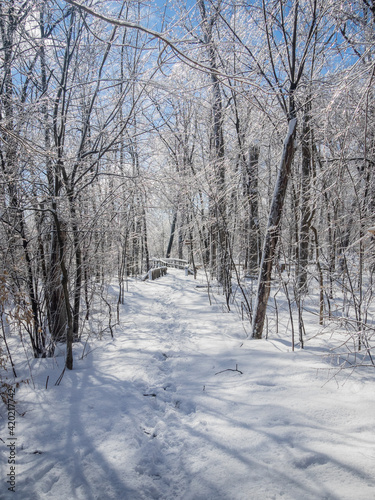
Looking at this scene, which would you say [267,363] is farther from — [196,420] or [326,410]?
[196,420]

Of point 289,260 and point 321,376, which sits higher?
point 289,260

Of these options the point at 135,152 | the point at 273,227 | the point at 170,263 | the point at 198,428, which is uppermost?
the point at 135,152

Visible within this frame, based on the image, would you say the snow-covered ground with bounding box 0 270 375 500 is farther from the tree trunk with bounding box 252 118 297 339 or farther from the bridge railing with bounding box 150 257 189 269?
the bridge railing with bounding box 150 257 189 269

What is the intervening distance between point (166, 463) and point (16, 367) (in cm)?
285

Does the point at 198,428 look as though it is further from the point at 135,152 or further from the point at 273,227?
the point at 135,152

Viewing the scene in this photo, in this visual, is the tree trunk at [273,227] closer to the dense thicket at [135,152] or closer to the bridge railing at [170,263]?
the dense thicket at [135,152]

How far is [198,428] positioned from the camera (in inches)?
98.6

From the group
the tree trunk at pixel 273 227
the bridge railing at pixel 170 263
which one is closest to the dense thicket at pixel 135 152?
the tree trunk at pixel 273 227

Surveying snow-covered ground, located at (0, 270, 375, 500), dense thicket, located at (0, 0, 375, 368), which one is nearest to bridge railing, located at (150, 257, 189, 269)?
dense thicket, located at (0, 0, 375, 368)

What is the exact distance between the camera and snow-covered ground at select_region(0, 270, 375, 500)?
6.17 feet

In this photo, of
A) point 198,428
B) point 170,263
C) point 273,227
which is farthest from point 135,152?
point 170,263

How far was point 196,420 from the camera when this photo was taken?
2.63m

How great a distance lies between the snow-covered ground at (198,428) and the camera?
1.88 metres

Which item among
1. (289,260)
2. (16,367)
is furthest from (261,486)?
(16,367)
